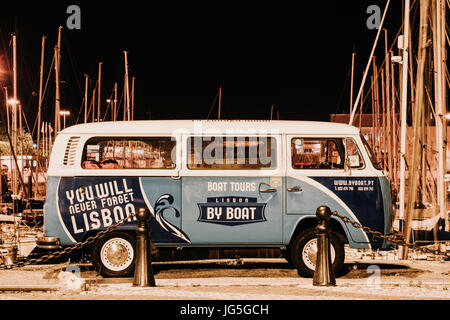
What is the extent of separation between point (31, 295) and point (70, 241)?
5.95 ft

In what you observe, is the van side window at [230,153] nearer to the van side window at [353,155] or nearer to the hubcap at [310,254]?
the van side window at [353,155]

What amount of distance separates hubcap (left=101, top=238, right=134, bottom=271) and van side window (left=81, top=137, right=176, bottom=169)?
1.29m

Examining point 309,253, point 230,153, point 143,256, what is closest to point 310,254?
point 309,253

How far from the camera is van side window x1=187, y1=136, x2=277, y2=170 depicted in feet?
32.0

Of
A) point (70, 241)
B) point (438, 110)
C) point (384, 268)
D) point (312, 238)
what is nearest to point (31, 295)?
point (70, 241)

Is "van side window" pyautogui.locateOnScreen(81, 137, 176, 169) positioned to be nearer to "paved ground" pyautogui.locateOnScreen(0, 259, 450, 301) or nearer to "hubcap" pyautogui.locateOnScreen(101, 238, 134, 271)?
"hubcap" pyautogui.locateOnScreen(101, 238, 134, 271)

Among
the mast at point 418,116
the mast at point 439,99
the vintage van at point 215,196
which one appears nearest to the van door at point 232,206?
the vintage van at point 215,196

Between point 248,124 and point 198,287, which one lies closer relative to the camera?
point 198,287

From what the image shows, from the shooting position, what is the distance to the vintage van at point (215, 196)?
9594 millimetres

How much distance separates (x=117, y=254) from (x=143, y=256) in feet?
4.25

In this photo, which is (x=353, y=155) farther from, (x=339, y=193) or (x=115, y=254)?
(x=115, y=254)

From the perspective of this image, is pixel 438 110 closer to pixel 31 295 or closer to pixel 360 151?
pixel 360 151

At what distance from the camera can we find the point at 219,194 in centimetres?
966
